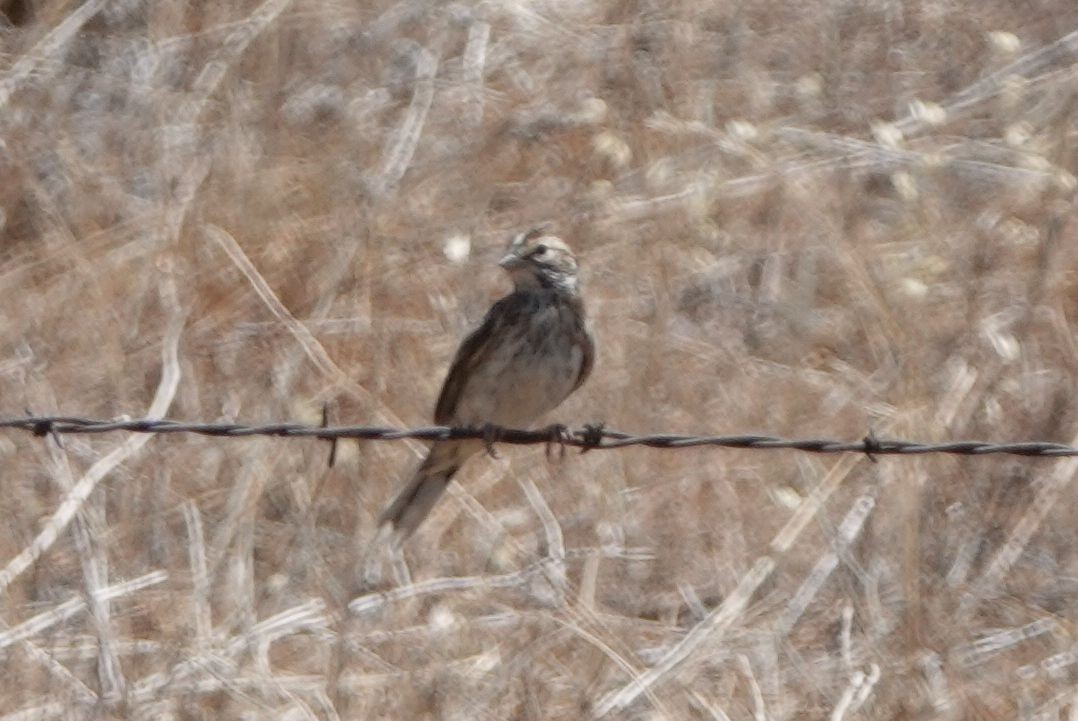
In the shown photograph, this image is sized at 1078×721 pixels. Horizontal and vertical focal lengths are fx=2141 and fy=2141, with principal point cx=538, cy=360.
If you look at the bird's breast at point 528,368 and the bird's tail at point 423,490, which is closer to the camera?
the bird's breast at point 528,368

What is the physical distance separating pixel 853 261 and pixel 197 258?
120 inches

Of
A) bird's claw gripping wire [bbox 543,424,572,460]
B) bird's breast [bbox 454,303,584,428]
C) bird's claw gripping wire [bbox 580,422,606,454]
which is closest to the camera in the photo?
bird's claw gripping wire [bbox 580,422,606,454]

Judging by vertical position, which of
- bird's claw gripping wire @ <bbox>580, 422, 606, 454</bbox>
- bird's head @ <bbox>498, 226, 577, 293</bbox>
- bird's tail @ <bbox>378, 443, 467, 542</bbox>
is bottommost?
bird's tail @ <bbox>378, 443, 467, 542</bbox>

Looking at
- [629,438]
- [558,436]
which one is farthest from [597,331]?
[629,438]

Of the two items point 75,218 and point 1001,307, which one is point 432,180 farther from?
point 1001,307

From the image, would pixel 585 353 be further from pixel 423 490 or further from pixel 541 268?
pixel 423 490

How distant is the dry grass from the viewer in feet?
26.2

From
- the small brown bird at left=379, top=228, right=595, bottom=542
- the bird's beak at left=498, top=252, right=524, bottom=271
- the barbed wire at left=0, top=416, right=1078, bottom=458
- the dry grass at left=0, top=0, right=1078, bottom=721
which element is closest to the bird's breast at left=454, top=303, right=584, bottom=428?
the small brown bird at left=379, top=228, right=595, bottom=542

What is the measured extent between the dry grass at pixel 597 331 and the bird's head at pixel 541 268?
118 cm

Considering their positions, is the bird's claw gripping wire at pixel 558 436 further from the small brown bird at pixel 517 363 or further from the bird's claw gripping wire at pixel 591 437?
the small brown bird at pixel 517 363

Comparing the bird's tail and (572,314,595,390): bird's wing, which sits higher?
(572,314,595,390): bird's wing

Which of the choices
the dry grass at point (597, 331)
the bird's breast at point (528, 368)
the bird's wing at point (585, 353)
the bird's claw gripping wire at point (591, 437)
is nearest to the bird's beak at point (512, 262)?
the bird's breast at point (528, 368)

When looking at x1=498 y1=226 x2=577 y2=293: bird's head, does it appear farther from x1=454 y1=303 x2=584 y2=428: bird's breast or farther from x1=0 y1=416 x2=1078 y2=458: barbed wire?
x1=0 y1=416 x2=1078 y2=458: barbed wire

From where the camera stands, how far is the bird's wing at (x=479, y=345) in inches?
285
